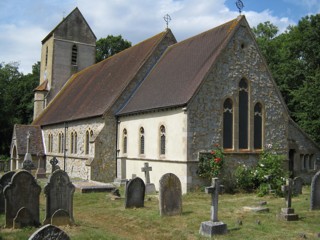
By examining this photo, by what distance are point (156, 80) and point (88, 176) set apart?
711cm

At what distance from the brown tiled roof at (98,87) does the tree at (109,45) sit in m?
20.5

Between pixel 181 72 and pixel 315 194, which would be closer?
pixel 315 194

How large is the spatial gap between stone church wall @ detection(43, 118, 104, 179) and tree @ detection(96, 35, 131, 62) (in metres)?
26.4

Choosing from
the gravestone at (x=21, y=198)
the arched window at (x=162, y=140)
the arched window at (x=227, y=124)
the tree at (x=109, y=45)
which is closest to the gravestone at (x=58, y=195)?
the gravestone at (x=21, y=198)

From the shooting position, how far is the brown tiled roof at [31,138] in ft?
113

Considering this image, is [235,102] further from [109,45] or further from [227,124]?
[109,45]

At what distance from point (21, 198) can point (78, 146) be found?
55.7ft

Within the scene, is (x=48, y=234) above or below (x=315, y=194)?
above

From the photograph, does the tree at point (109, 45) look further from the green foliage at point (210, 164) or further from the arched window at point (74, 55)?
the green foliage at point (210, 164)

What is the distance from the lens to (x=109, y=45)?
58.5 m

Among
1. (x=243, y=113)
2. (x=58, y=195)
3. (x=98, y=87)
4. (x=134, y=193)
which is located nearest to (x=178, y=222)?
(x=134, y=193)

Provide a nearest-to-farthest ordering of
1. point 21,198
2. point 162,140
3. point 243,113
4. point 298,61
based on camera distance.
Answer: point 21,198, point 243,113, point 162,140, point 298,61

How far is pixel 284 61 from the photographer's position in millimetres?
38969

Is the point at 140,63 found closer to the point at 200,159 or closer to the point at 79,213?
the point at 200,159
